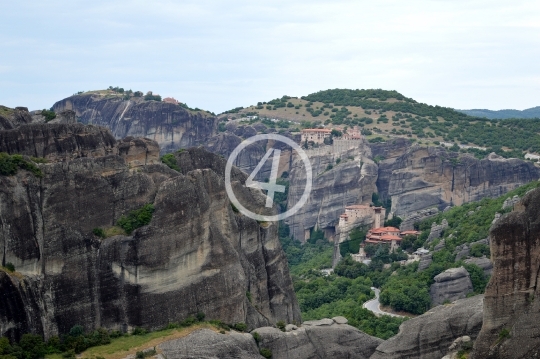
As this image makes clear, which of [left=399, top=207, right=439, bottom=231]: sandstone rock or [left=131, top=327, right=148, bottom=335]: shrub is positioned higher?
[left=131, top=327, right=148, bottom=335]: shrub

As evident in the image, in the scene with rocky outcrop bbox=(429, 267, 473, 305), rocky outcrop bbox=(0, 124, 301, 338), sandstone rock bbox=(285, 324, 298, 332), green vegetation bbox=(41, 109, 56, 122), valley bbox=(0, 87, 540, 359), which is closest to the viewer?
valley bbox=(0, 87, 540, 359)

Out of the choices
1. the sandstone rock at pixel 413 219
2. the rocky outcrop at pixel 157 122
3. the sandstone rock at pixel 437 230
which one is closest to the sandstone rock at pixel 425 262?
the sandstone rock at pixel 437 230

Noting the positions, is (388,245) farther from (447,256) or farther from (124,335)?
(124,335)

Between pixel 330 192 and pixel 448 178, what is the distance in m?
15.3

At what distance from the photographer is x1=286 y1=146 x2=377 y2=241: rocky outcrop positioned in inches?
6393

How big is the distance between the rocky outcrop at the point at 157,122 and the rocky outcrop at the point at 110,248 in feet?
365

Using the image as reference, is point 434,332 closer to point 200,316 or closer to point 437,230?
point 200,316

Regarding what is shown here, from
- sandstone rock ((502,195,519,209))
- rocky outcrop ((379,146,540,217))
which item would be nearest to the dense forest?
sandstone rock ((502,195,519,209))

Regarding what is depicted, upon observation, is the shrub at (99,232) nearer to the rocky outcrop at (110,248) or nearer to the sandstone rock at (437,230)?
the rocky outcrop at (110,248)

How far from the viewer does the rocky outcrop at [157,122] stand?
188125mm

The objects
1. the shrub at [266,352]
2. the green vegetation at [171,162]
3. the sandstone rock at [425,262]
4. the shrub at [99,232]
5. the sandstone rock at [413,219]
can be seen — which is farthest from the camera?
the sandstone rock at [413,219]

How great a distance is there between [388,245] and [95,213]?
6447 cm

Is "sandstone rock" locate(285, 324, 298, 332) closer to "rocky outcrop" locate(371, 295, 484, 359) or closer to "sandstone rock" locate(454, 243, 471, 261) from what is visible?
"rocky outcrop" locate(371, 295, 484, 359)

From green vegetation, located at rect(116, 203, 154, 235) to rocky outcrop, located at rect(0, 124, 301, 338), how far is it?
0.39m
